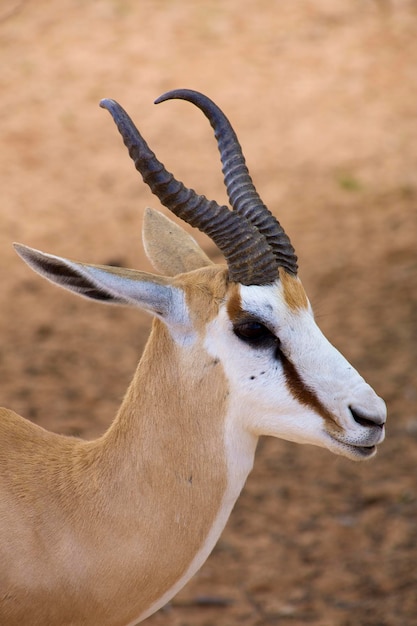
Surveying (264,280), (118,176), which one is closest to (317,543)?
(264,280)

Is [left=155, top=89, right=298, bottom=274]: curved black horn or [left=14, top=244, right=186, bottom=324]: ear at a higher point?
[left=155, top=89, right=298, bottom=274]: curved black horn

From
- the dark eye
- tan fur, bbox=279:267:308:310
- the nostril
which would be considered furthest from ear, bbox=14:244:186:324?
the nostril

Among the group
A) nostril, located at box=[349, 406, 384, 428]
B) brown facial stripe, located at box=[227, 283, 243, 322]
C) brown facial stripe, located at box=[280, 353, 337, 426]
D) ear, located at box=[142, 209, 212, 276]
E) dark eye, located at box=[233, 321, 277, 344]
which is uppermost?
ear, located at box=[142, 209, 212, 276]

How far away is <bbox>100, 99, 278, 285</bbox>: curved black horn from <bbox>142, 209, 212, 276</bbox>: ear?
2.00 feet

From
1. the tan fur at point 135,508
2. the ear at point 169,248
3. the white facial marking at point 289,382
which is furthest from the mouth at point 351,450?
the ear at point 169,248

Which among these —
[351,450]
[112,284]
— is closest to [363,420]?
[351,450]

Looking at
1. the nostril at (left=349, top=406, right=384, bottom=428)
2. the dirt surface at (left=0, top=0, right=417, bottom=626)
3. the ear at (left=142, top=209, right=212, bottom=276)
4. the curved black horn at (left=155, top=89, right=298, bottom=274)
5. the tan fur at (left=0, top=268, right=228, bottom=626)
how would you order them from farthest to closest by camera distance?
the dirt surface at (left=0, top=0, right=417, bottom=626), the ear at (left=142, top=209, right=212, bottom=276), the curved black horn at (left=155, top=89, right=298, bottom=274), the tan fur at (left=0, top=268, right=228, bottom=626), the nostril at (left=349, top=406, right=384, bottom=428)

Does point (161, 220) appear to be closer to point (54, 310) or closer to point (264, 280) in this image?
point (264, 280)

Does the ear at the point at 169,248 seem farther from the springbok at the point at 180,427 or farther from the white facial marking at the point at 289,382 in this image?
the white facial marking at the point at 289,382

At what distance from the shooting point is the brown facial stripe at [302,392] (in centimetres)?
372

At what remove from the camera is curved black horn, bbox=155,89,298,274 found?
157 inches

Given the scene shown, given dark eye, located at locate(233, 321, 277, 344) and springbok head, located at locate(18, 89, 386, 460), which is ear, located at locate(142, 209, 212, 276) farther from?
dark eye, located at locate(233, 321, 277, 344)

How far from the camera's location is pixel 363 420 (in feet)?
12.1

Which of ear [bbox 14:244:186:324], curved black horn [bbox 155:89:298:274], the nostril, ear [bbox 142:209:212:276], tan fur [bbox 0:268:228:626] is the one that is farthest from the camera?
ear [bbox 142:209:212:276]
